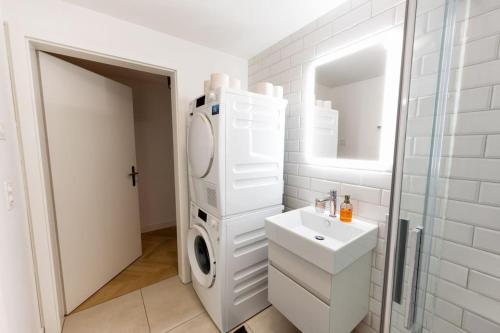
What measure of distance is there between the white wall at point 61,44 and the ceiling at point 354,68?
116cm

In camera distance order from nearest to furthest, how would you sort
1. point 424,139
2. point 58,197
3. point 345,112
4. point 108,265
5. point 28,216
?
1. point 424,139
2. point 28,216
3. point 345,112
4. point 58,197
5. point 108,265

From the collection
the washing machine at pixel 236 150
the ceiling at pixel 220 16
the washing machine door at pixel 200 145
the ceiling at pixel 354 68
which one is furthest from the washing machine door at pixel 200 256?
the ceiling at pixel 220 16

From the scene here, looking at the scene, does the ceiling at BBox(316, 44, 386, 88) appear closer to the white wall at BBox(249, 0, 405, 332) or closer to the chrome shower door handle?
the white wall at BBox(249, 0, 405, 332)

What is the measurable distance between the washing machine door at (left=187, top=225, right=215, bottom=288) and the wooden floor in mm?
619

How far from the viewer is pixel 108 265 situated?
1.98 meters

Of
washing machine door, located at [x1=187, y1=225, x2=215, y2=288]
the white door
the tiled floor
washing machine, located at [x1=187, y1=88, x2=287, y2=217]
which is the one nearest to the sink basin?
washing machine, located at [x1=187, y1=88, x2=287, y2=217]

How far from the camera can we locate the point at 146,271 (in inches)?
86.1

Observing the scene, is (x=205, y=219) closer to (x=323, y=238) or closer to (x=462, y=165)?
(x=323, y=238)

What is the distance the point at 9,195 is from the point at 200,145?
100 cm

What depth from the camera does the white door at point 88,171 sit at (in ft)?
5.10

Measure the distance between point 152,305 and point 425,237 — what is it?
199cm

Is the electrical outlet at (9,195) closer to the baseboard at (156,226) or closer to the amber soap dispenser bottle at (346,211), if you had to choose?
the amber soap dispenser bottle at (346,211)

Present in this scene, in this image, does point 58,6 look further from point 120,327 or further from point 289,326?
point 289,326

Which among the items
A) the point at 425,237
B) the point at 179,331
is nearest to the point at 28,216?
the point at 179,331
